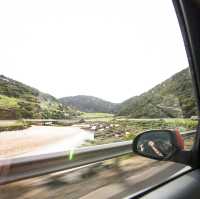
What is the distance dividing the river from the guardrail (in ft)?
0.15

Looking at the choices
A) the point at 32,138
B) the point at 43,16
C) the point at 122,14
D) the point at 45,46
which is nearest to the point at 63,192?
the point at 32,138

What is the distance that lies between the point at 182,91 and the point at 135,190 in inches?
54.9

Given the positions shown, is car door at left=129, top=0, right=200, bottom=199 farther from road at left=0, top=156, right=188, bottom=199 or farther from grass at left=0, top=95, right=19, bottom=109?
grass at left=0, top=95, right=19, bottom=109

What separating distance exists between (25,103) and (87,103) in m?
0.59

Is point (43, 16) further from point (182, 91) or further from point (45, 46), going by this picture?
point (182, 91)

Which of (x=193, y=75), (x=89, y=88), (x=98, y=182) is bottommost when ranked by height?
(x=98, y=182)

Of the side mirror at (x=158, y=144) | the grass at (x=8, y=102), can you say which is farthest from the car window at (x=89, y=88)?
the side mirror at (x=158, y=144)

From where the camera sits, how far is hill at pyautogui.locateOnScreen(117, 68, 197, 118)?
335 centimetres

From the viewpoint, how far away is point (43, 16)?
211cm

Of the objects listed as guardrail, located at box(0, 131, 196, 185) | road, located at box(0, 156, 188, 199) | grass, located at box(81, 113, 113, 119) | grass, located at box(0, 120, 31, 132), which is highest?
grass, located at box(81, 113, 113, 119)

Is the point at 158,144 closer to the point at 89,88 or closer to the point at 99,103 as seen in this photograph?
the point at 99,103

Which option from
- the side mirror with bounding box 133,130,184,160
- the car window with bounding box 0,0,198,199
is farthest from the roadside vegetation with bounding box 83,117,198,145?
the side mirror with bounding box 133,130,184,160

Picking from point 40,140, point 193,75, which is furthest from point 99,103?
point 193,75

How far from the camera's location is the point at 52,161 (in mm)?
2146
